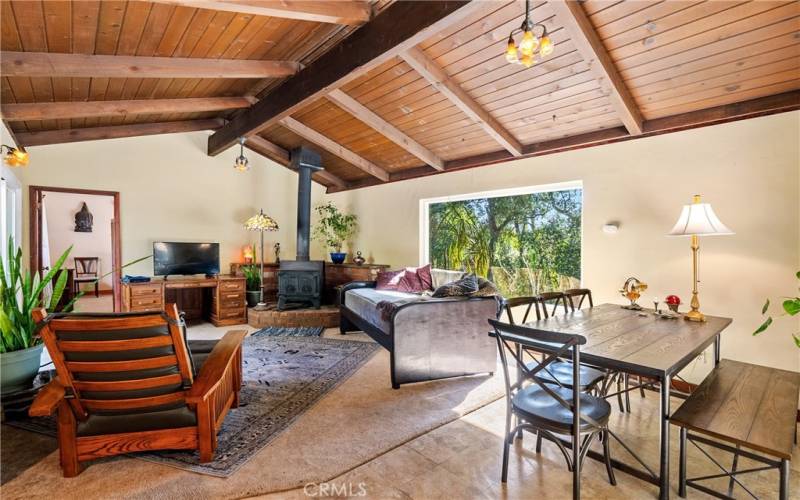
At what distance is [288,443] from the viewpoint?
234cm

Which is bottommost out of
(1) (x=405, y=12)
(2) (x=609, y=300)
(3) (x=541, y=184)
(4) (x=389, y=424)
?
(4) (x=389, y=424)

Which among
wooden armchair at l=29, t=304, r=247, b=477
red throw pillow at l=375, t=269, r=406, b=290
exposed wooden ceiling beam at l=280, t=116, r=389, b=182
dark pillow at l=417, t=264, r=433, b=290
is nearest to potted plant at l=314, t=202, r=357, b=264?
exposed wooden ceiling beam at l=280, t=116, r=389, b=182

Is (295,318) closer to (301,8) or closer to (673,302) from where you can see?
(301,8)

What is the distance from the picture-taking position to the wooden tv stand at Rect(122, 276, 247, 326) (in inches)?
201

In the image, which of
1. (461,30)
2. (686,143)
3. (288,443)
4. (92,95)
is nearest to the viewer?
(288,443)

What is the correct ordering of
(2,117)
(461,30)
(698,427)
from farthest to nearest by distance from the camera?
(2,117)
(461,30)
(698,427)

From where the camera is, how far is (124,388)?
6.23 ft

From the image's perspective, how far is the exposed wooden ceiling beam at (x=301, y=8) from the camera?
7.31ft

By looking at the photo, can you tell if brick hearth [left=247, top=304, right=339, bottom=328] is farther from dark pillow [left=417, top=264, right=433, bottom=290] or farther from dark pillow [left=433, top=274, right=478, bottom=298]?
dark pillow [left=433, top=274, right=478, bottom=298]

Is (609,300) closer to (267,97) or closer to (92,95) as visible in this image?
(267,97)

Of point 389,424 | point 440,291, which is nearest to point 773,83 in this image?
point 440,291

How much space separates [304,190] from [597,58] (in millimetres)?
4472

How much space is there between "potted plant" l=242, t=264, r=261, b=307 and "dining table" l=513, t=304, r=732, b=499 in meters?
4.88

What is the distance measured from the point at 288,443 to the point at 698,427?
2201mm
